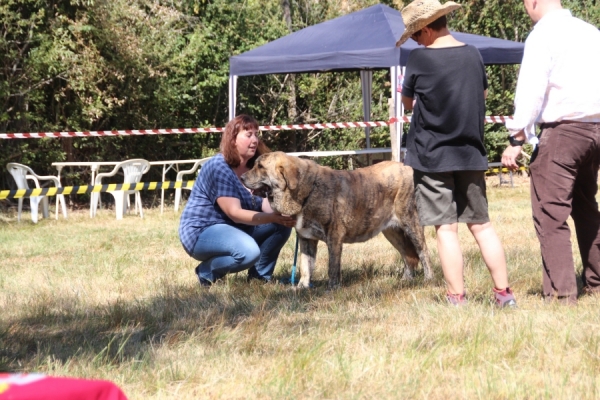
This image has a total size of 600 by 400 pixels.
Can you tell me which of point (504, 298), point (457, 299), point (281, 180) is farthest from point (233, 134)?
point (504, 298)

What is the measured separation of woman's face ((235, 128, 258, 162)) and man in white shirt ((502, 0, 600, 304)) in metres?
2.06

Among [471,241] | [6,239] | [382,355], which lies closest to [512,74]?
[471,241]

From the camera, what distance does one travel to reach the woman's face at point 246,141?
621 centimetres

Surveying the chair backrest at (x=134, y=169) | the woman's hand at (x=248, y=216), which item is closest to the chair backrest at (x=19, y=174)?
the chair backrest at (x=134, y=169)

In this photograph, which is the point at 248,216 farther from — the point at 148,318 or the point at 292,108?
the point at 292,108

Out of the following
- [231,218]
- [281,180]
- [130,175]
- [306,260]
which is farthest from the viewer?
[130,175]

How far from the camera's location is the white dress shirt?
474 cm

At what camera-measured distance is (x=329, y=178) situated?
247 inches

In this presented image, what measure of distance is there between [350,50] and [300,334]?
9.60m

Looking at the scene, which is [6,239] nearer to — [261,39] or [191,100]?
[191,100]

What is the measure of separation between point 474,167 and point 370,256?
2.94m

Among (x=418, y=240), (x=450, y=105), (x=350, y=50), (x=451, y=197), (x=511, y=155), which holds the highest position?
(x=350, y=50)

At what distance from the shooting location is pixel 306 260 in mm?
6375

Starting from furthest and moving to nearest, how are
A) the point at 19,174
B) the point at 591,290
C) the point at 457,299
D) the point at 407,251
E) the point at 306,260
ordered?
the point at 19,174
the point at 407,251
the point at 306,260
the point at 591,290
the point at 457,299
